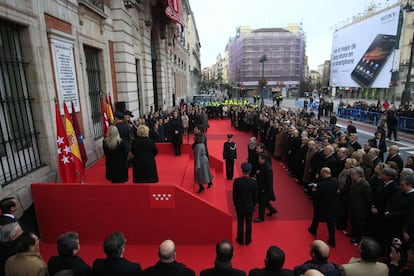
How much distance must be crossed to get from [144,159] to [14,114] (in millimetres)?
2867

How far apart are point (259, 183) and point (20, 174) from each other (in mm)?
5231

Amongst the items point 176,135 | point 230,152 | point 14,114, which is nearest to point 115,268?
point 14,114

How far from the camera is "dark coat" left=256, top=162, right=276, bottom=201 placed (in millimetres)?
6020

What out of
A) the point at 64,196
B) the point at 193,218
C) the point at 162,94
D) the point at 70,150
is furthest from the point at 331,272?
the point at 162,94

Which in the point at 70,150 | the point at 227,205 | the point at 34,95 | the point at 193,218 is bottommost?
the point at 227,205

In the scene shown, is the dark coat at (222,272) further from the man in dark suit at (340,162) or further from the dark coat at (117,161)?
the man in dark suit at (340,162)

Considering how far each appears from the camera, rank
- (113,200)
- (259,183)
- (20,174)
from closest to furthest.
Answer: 1. (113,200)
2. (20,174)
3. (259,183)

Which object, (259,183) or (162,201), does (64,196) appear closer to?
(162,201)

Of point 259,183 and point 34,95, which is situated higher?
point 34,95

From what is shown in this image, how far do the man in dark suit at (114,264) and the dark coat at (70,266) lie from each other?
100 mm

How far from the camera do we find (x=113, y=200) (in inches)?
→ 193

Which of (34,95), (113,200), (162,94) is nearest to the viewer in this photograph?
(113,200)

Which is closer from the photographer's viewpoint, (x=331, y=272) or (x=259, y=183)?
(x=331, y=272)

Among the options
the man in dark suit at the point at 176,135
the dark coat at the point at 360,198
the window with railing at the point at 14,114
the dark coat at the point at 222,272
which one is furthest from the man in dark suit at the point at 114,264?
the man in dark suit at the point at 176,135
